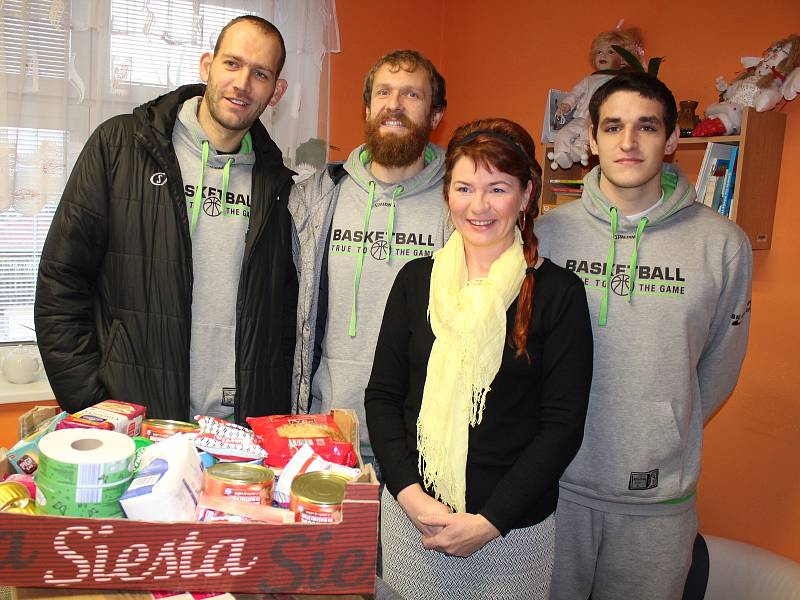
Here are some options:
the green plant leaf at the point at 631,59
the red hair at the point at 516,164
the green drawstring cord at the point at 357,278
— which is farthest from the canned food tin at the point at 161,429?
the green plant leaf at the point at 631,59

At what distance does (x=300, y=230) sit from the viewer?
2006mm

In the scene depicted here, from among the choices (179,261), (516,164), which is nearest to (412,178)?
(516,164)

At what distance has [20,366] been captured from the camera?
314 cm

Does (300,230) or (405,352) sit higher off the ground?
(300,230)

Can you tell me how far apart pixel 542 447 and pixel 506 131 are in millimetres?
693

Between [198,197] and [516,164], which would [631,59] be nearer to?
[516,164]

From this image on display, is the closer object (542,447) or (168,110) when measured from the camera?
(542,447)

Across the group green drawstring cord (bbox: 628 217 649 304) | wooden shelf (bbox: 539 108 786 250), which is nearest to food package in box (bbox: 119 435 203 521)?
green drawstring cord (bbox: 628 217 649 304)

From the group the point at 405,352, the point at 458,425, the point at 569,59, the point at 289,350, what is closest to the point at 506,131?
the point at 405,352

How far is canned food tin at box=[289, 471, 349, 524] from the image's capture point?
96 centimetres

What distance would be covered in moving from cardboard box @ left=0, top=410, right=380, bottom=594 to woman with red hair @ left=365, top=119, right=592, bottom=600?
0.47 m

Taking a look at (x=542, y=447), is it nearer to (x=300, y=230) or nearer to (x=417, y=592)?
(x=417, y=592)

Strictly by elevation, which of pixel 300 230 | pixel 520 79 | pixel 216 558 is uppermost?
pixel 520 79

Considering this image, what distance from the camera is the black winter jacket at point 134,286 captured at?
1.80 meters
